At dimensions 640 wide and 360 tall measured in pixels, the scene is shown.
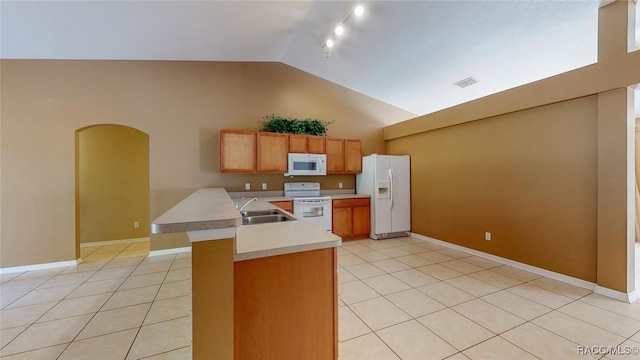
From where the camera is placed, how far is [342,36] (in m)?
3.71

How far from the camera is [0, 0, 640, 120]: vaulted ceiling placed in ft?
9.12

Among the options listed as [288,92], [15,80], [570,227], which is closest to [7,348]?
[15,80]

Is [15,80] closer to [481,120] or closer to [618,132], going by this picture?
[481,120]

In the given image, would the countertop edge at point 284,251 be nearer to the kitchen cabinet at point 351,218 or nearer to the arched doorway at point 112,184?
the kitchen cabinet at point 351,218

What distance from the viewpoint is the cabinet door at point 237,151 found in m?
4.07

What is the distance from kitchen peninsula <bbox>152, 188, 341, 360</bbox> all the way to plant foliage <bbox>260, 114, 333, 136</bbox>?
125 inches

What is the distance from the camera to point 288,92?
4867 mm

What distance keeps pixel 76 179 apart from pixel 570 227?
6824 millimetres

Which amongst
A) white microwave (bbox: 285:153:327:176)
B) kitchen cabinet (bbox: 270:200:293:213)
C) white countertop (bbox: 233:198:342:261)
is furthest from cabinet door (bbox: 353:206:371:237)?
white countertop (bbox: 233:198:342:261)

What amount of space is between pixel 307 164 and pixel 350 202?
3.73ft

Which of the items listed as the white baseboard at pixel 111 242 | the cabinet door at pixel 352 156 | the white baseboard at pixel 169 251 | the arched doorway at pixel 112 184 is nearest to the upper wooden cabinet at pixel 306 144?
the cabinet door at pixel 352 156

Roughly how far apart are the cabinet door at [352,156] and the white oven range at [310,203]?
0.77 meters

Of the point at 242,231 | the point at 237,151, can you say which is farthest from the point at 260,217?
the point at 237,151

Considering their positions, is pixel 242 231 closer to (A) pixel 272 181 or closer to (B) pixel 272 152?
(B) pixel 272 152
